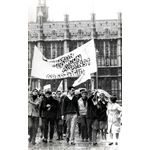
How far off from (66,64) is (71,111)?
2.55 feet

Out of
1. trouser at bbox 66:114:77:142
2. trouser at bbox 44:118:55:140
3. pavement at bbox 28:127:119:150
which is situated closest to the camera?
pavement at bbox 28:127:119:150

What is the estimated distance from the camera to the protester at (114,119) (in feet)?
33.0

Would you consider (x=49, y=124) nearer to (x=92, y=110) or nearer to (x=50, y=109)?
(x=50, y=109)

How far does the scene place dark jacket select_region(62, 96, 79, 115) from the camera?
33.7 feet

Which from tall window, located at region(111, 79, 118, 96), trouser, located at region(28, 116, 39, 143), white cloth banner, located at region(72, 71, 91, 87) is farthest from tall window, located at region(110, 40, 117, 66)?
trouser, located at region(28, 116, 39, 143)

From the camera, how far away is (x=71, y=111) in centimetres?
1029

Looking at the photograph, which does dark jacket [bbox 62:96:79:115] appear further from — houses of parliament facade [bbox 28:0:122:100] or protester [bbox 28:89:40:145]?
protester [bbox 28:89:40:145]

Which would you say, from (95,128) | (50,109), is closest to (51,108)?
(50,109)

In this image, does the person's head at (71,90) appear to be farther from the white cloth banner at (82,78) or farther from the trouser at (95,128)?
the trouser at (95,128)

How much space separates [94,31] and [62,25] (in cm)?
57

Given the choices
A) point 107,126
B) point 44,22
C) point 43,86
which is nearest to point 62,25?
point 44,22
